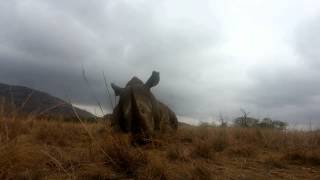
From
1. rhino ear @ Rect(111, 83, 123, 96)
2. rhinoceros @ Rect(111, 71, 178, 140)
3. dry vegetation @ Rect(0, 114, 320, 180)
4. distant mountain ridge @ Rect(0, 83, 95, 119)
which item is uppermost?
rhino ear @ Rect(111, 83, 123, 96)

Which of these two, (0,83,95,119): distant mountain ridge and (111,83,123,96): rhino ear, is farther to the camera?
(111,83,123,96): rhino ear

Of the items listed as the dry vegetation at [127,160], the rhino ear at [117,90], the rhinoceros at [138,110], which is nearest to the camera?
the dry vegetation at [127,160]

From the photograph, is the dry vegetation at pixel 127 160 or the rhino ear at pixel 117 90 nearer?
the dry vegetation at pixel 127 160

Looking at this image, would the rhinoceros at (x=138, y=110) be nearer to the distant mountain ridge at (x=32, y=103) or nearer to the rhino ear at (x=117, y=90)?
the rhino ear at (x=117, y=90)

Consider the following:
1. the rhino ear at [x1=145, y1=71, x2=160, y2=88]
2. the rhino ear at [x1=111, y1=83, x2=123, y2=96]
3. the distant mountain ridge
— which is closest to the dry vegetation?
the distant mountain ridge

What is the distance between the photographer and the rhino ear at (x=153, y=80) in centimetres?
1011

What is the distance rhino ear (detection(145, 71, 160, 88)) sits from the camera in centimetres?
1011

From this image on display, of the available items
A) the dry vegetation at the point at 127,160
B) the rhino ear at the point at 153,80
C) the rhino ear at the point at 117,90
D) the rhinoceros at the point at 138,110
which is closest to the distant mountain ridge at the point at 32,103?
the dry vegetation at the point at 127,160

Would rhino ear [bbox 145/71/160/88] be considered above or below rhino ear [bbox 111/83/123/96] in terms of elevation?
above

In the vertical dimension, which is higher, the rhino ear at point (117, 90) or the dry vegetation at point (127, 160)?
the rhino ear at point (117, 90)

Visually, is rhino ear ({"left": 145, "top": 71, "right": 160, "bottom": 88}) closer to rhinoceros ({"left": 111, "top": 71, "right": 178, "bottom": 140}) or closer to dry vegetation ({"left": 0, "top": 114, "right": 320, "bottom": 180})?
rhinoceros ({"left": 111, "top": 71, "right": 178, "bottom": 140})

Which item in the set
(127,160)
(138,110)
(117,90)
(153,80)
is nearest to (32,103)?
(127,160)

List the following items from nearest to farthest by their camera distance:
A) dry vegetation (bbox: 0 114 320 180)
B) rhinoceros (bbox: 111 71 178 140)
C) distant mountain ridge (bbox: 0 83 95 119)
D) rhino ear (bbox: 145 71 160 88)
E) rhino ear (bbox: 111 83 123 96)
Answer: dry vegetation (bbox: 0 114 320 180) < distant mountain ridge (bbox: 0 83 95 119) < rhinoceros (bbox: 111 71 178 140) < rhino ear (bbox: 111 83 123 96) < rhino ear (bbox: 145 71 160 88)

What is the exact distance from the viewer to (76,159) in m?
6.11
